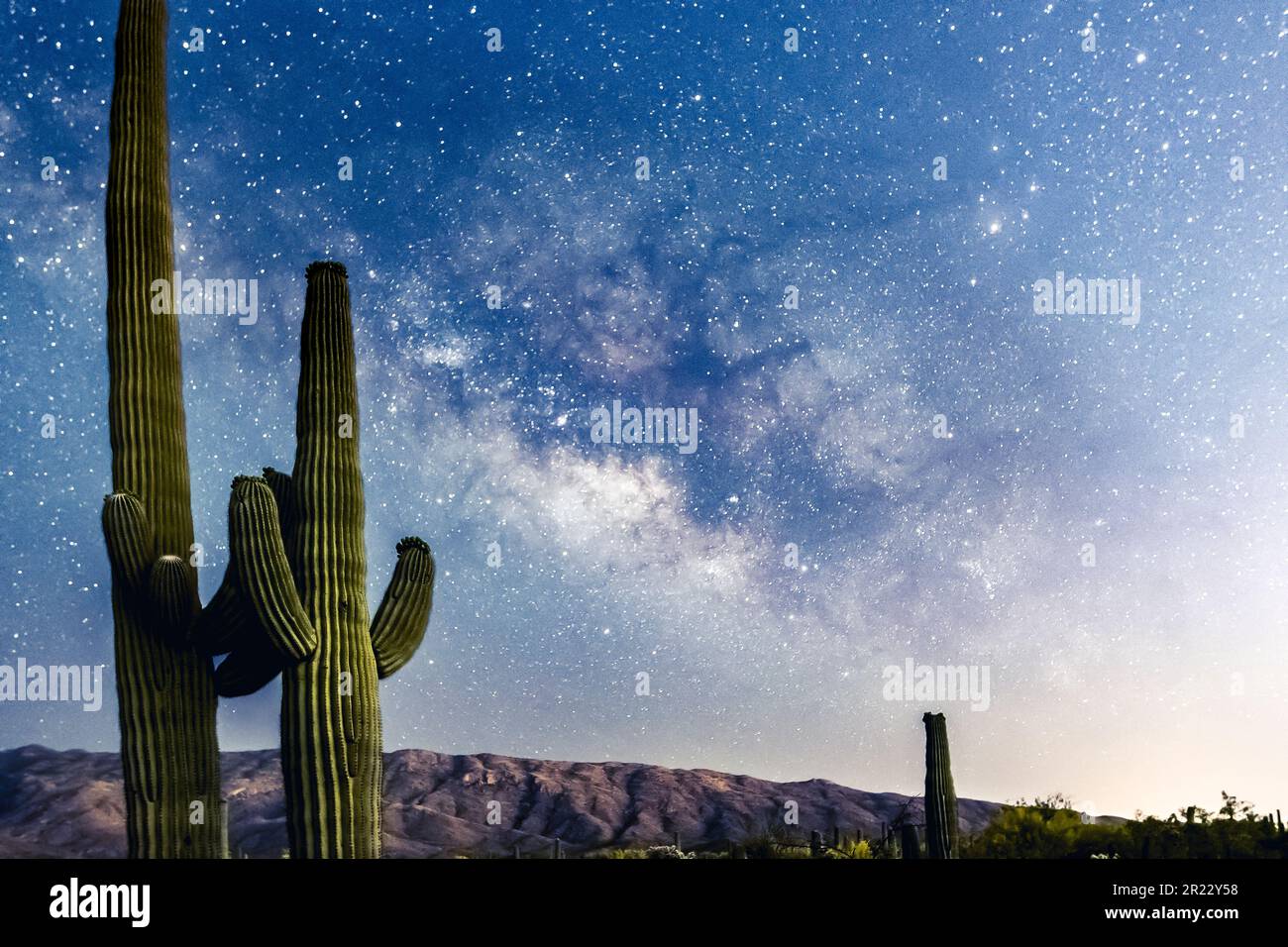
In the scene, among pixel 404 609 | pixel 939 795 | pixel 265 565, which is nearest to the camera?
pixel 265 565

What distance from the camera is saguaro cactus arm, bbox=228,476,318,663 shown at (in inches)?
336

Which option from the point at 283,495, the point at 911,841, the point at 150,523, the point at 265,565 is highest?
the point at 283,495

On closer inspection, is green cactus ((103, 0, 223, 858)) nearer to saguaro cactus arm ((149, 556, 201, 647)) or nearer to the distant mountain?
saguaro cactus arm ((149, 556, 201, 647))

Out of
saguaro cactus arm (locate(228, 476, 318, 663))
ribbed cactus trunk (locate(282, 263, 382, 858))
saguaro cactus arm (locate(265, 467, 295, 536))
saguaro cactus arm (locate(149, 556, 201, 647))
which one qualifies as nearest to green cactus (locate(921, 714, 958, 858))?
ribbed cactus trunk (locate(282, 263, 382, 858))

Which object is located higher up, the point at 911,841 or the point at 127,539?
the point at 127,539

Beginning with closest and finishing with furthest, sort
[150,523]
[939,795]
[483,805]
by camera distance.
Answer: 1. [150,523]
2. [939,795]
3. [483,805]

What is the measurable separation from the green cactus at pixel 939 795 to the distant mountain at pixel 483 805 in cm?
972

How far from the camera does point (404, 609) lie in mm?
9883

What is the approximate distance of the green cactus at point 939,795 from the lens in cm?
1197

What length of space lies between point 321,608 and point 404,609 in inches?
38.1

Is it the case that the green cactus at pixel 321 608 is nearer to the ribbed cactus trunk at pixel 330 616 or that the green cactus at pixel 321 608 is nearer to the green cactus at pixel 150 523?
the ribbed cactus trunk at pixel 330 616

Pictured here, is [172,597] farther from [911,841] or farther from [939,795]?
[911,841]

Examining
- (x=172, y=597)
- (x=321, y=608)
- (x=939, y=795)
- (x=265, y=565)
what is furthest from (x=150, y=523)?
(x=939, y=795)
